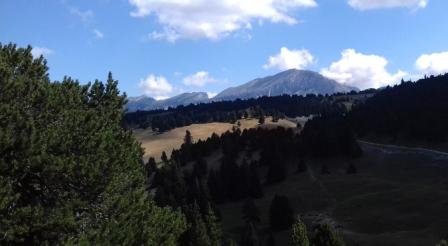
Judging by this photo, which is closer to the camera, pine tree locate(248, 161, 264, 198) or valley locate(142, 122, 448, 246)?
valley locate(142, 122, 448, 246)

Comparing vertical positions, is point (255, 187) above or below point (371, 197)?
below

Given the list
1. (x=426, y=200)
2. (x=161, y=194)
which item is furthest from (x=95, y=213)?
(x=426, y=200)

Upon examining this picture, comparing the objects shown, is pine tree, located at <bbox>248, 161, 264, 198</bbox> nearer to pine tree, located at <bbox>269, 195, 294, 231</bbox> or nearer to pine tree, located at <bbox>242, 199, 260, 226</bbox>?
pine tree, located at <bbox>242, 199, 260, 226</bbox>

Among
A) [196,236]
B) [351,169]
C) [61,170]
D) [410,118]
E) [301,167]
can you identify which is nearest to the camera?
[61,170]

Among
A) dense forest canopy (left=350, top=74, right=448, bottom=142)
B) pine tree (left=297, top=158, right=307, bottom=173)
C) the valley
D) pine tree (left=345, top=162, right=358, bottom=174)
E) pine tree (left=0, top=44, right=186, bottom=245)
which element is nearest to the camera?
pine tree (left=0, top=44, right=186, bottom=245)

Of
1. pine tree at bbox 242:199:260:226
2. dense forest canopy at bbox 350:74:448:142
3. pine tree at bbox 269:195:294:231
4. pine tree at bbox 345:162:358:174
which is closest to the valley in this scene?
pine tree at bbox 345:162:358:174

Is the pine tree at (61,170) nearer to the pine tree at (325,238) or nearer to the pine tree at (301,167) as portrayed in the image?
the pine tree at (325,238)

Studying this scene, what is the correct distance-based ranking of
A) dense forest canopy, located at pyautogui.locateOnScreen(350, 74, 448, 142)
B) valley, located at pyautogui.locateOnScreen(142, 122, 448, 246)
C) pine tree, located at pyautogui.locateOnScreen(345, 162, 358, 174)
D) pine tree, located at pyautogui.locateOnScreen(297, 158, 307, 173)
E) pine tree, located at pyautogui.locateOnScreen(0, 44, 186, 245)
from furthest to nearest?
dense forest canopy, located at pyautogui.locateOnScreen(350, 74, 448, 142)
pine tree, located at pyautogui.locateOnScreen(297, 158, 307, 173)
pine tree, located at pyautogui.locateOnScreen(345, 162, 358, 174)
valley, located at pyautogui.locateOnScreen(142, 122, 448, 246)
pine tree, located at pyautogui.locateOnScreen(0, 44, 186, 245)

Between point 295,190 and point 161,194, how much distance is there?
3582cm

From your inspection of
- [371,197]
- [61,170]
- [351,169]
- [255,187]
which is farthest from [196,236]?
[351,169]

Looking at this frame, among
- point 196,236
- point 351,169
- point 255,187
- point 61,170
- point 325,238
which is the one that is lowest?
point 255,187

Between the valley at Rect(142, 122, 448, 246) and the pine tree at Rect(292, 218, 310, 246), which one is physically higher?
the pine tree at Rect(292, 218, 310, 246)

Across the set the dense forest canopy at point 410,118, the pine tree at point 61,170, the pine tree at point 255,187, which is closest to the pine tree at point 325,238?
the pine tree at point 61,170

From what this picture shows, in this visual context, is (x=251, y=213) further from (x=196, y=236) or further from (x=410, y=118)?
(x=410, y=118)
